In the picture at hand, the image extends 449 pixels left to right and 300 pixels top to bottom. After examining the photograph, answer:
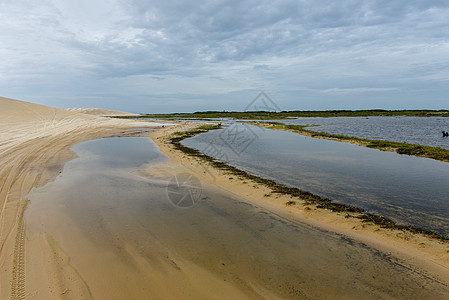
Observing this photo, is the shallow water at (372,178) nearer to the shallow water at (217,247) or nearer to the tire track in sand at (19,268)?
the shallow water at (217,247)

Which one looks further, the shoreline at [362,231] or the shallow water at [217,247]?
the shoreline at [362,231]

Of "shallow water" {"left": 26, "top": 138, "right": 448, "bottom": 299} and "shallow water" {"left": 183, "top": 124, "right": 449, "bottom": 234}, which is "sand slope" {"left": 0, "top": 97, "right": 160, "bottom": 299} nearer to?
"shallow water" {"left": 26, "top": 138, "right": 448, "bottom": 299}

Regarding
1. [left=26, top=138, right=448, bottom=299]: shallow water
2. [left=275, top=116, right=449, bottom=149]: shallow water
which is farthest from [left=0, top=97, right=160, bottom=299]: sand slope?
[left=275, top=116, right=449, bottom=149]: shallow water

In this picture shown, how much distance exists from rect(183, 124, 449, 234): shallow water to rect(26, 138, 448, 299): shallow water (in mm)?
3236

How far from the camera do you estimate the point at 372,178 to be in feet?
40.7

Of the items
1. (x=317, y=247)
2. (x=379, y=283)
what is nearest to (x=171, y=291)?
(x=317, y=247)

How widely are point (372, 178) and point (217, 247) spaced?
33.4ft

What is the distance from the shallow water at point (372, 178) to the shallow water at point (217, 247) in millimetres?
3236

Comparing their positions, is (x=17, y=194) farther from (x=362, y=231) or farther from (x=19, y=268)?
(x=362, y=231)

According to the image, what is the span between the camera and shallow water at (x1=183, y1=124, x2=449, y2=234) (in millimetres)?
8289

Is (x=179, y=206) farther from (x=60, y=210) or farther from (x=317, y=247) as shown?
A: (x=317, y=247)

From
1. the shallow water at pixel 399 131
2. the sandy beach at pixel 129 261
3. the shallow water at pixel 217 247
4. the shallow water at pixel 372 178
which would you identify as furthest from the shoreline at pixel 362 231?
the shallow water at pixel 399 131

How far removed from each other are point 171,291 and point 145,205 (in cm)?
458

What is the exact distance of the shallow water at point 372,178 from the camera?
8289mm
